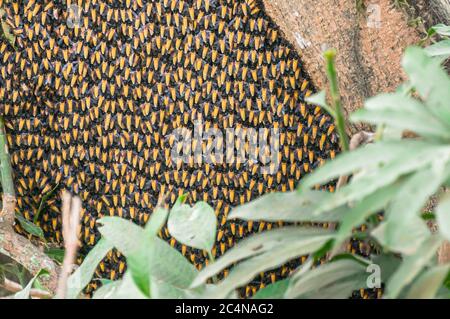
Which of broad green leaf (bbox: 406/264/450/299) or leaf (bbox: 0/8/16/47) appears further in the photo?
leaf (bbox: 0/8/16/47)

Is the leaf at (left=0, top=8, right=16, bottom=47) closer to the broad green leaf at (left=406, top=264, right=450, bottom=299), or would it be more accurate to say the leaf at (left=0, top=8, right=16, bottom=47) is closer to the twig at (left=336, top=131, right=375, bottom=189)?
the twig at (left=336, top=131, right=375, bottom=189)

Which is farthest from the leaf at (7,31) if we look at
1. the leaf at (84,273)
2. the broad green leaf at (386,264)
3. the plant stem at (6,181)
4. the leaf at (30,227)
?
the broad green leaf at (386,264)

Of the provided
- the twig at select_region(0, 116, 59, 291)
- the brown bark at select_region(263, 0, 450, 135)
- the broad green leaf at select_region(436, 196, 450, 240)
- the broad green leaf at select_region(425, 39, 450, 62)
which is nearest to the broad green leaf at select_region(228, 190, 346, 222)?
the broad green leaf at select_region(436, 196, 450, 240)

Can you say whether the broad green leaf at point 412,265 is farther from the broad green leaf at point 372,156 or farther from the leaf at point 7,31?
the leaf at point 7,31

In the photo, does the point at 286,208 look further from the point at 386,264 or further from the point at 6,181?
the point at 6,181

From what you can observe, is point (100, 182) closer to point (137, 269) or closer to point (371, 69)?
point (371, 69)
